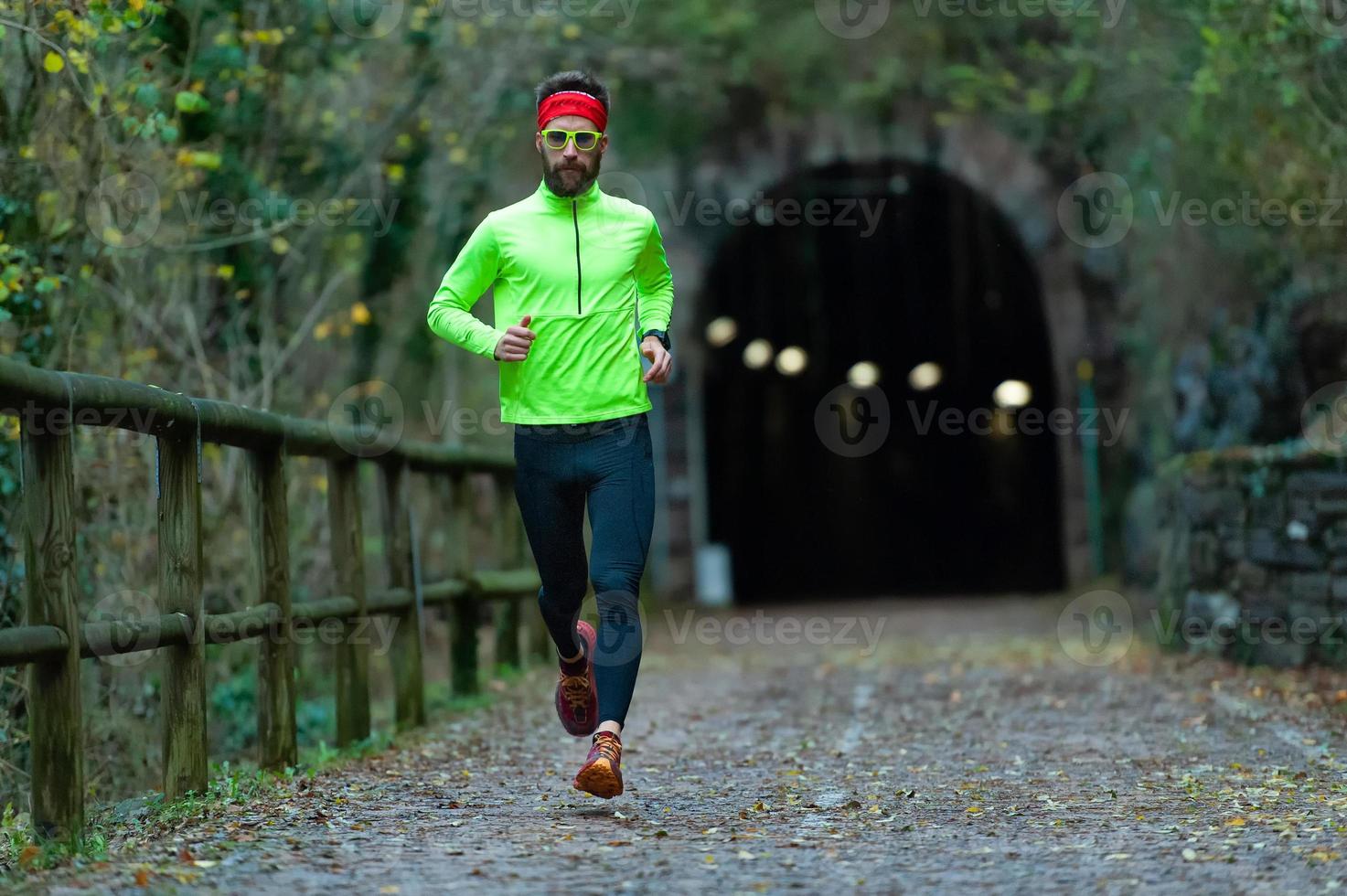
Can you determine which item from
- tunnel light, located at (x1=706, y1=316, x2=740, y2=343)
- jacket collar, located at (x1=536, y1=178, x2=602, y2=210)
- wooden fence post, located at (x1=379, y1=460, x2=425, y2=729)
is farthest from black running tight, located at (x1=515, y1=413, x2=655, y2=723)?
tunnel light, located at (x1=706, y1=316, x2=740, y2=343)

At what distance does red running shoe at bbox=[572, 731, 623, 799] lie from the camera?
522 centimetres

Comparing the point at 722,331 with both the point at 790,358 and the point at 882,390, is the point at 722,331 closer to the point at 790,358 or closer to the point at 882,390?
the point at 790,358

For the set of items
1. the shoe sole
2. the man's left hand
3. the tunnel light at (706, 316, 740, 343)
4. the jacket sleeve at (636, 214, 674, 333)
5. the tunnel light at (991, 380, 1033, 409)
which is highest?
the tunnel light at (706, 316, 740, 343)

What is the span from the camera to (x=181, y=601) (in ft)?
18.4

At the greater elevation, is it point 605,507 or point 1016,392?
point 1016,392

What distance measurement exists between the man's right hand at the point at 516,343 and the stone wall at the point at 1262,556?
18.2 ft

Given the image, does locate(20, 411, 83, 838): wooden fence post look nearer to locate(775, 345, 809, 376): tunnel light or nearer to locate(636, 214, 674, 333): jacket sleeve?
locate(636, 214, 674, 333): jacket sleeve

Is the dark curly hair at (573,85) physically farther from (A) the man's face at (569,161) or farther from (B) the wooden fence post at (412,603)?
(B) the wooden fence post at (412,603)

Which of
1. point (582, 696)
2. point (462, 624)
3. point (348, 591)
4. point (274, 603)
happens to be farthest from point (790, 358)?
point (582, 696)

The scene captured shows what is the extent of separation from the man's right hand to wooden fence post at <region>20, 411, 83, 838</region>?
1257mm

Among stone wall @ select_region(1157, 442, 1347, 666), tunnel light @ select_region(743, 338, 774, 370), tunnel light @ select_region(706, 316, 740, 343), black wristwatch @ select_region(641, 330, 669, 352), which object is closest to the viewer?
black wristwatch @ select_region(641, 330, 669, 352)

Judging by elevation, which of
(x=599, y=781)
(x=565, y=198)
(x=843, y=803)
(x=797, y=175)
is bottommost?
(x=843, y=803)

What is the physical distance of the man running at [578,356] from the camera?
554 cm

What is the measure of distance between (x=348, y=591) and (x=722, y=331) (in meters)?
18.7
